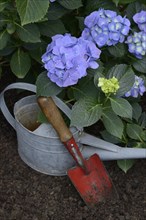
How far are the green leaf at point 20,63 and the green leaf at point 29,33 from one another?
166 millimetres

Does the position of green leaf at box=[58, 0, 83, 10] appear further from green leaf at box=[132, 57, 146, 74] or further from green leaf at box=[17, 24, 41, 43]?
green leaf at box=[132, 57, 146, 74]

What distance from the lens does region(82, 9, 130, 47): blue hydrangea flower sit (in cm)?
196

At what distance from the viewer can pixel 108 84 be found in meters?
1.87

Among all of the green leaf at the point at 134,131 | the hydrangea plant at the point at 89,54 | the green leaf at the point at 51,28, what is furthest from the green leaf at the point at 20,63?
the green leaf at the point at 134,131

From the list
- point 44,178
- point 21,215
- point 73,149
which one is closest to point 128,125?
point 73,149

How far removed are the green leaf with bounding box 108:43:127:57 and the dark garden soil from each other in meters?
0.51

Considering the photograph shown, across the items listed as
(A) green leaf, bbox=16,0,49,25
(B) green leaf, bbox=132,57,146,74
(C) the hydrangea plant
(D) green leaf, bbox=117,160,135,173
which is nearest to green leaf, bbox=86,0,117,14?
(C) the hydrangea plant

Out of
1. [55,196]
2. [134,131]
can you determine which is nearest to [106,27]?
[134,131]

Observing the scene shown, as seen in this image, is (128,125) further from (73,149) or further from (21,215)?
(21,215)

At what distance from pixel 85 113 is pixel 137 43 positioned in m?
0.34

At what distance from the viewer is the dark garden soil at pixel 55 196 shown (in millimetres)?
2135

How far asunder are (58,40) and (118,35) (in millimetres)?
231

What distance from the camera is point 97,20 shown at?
6.49 ft

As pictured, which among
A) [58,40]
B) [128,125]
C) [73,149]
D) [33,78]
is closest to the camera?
[58,40]
